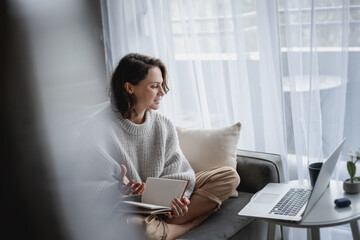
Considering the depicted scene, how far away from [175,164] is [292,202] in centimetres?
38

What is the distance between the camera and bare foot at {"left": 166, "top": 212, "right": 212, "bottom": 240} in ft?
3.54

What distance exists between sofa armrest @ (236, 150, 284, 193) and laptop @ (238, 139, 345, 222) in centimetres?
10

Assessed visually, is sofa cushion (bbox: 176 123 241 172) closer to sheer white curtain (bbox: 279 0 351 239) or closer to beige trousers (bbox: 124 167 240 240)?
beige trousers (bbox: 124 167 240 240)

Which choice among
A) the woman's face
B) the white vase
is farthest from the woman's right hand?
the white vase

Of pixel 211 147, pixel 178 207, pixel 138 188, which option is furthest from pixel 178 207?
pixel 211 147

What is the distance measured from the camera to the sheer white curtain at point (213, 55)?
1393 mm

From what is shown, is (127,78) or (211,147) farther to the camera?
(211,147)

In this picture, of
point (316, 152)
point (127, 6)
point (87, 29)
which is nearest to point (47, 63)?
point (87, 29)

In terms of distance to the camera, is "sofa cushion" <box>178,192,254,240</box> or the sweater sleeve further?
the sweater sleeve

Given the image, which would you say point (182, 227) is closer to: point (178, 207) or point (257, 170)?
point (178, 207)

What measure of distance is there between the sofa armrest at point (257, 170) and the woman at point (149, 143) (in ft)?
0.26

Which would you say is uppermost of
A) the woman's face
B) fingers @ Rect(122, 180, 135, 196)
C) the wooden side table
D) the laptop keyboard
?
the woman's face

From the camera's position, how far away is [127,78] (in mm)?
1232

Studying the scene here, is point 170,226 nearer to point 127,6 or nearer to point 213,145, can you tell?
point 213,145
